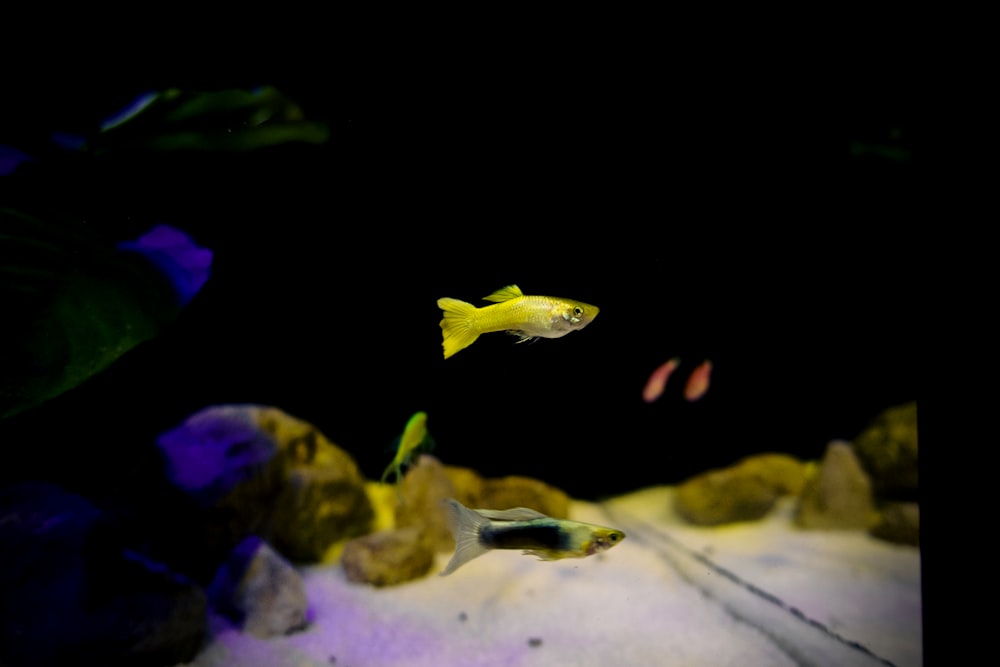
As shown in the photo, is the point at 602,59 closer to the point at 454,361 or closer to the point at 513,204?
the point at 513,204

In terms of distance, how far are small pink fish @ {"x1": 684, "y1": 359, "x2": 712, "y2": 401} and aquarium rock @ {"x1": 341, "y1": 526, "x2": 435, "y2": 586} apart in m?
2.64

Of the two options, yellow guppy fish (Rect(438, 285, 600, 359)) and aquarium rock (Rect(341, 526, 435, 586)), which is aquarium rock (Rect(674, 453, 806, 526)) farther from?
yellow guppy fish (Rect(438, 285, 600, 359))

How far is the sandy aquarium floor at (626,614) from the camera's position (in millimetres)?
2090

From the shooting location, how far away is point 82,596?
2.10 meters

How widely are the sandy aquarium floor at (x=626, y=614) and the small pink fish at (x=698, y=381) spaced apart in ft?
4.69

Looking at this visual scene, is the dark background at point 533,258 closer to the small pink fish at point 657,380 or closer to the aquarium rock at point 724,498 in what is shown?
the small pink fish at point 657,380

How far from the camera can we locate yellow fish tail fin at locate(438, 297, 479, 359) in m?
1.28

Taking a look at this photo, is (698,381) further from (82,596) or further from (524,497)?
(82,596)

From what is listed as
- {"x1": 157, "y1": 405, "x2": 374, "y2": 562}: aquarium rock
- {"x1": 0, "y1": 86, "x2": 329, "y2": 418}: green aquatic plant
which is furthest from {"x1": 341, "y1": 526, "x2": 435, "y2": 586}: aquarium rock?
{"x1": 0, "y1": 86, "x2": 329, "y2": 418}: green aquatic plant

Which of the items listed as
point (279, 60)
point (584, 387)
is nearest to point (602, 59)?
point (279, 60)

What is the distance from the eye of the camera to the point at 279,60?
3043 mm

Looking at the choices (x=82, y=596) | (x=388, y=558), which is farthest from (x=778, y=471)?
(x=82, y=596)

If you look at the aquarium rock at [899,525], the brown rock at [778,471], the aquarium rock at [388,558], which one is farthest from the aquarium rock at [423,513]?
the aquarium rock at [899,525]

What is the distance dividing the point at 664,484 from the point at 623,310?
3.04 metres
